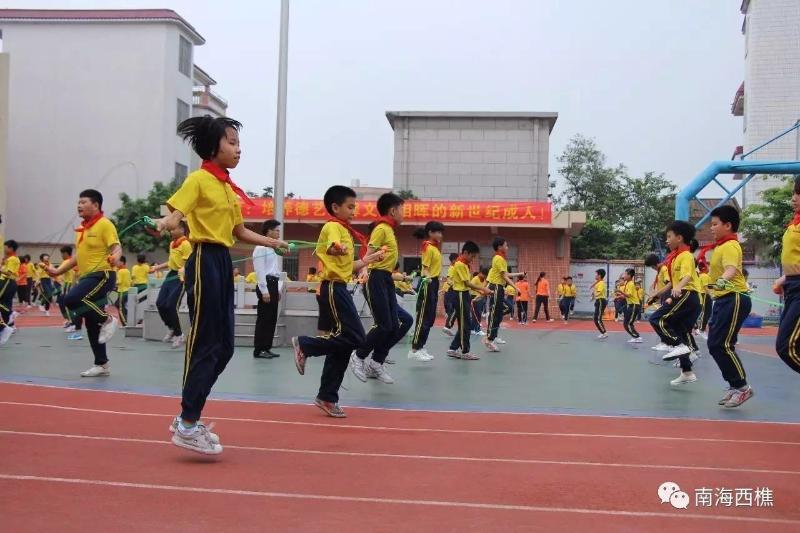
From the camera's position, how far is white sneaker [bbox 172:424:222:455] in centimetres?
479

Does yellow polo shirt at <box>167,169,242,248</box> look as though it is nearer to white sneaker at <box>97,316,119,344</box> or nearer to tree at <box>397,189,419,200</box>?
white sneaker at <box>97,316,119,344</box>

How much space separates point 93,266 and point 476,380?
4.31 meters

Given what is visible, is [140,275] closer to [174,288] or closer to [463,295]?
[174,288]

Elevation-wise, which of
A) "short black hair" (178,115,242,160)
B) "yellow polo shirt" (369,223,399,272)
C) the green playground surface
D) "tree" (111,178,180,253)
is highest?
"tree" (111,178,180,253)

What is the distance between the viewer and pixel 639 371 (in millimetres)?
11430

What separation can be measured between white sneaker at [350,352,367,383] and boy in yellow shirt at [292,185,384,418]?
172 cm

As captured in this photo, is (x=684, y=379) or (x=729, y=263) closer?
(x=729, y=263)

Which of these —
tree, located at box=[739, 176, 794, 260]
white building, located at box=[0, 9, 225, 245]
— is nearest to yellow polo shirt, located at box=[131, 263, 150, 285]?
white building, located at box=[0, 9, 225, 245]

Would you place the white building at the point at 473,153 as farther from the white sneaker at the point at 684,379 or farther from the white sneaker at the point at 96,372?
the white sneaker at the point at 96,372

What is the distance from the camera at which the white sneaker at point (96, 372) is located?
29.2 feet

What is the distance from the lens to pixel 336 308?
22.4 ft

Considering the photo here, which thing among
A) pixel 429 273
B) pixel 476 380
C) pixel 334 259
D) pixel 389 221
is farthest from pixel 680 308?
pixel 334 259

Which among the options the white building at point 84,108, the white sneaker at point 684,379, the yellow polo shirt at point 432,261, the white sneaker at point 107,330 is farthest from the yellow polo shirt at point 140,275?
the white building at point 84,108

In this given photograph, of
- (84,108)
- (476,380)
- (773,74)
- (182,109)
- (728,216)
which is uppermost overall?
(773,74)
